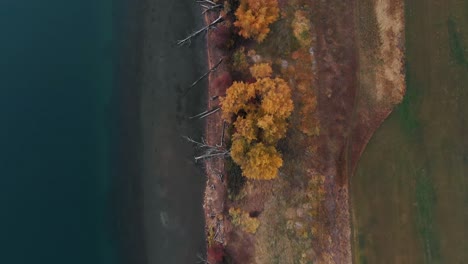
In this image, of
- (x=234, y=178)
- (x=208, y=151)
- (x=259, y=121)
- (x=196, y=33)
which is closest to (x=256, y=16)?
(x=196, y=33)

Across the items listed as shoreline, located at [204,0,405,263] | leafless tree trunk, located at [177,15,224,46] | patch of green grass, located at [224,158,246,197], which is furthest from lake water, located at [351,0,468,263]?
leafless tree trunk, located at [177,15,224,46]

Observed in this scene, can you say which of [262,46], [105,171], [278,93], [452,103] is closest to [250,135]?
[278,93]

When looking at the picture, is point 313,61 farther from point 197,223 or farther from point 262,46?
point 197,223

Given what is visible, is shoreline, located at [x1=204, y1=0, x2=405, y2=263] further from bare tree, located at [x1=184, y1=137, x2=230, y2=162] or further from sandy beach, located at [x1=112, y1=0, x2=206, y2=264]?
sandy beach, located at [x1=112, y1=0, x2=206, y2=264]

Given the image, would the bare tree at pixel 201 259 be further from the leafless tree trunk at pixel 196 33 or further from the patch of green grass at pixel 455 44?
the patch of green grass at pixel 455 44

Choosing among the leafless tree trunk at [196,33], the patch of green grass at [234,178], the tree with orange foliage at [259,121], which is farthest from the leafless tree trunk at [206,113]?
the leafless tree trunk at [196,33]
